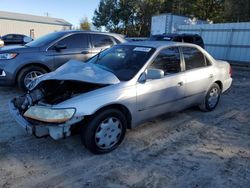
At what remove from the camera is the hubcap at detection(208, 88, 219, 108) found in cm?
576

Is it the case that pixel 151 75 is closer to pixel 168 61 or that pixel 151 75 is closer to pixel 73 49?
pixel 168 61

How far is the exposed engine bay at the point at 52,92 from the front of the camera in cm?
371

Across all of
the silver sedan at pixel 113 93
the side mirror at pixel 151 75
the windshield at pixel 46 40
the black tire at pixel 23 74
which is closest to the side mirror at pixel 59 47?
the windshield at pixel 46 40

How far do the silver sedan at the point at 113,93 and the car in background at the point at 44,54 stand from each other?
224 centimetres

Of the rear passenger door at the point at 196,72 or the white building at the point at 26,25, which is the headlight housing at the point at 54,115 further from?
the white building at the point at 26,25

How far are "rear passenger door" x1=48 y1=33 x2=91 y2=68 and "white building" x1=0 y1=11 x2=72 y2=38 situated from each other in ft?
116

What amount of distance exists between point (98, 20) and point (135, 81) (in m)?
42.8

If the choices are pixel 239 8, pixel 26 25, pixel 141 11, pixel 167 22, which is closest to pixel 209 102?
pixel 167 22

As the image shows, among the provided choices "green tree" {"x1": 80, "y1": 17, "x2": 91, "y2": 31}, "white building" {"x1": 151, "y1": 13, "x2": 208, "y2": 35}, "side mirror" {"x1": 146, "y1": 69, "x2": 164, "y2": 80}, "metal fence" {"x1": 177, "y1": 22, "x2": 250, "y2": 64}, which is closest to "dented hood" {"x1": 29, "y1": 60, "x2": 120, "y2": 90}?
"side mirror" {"x1": 146, "y1": 69, "x2": 164, "y2": 80}

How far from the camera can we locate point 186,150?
4.01m

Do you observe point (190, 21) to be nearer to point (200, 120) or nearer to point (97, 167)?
point (200, 120)

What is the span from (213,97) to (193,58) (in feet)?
3.95

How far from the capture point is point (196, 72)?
512cm

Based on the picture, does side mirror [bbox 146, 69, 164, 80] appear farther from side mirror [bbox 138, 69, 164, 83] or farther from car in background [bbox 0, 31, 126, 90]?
car in background [bbox 0, 31, 126, 90]
